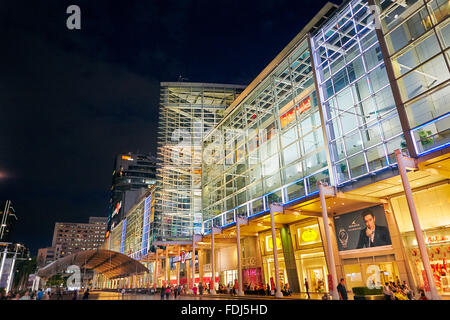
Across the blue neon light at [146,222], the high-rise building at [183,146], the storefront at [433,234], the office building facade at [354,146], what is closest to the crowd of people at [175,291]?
the office building facade at [354,146]

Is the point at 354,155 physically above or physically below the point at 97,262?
above

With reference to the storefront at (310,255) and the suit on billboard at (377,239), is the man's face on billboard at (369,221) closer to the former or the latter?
the suit on billboard at (377,239)

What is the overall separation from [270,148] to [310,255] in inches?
466

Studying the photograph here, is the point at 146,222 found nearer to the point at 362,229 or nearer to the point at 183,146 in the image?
the point at 183,146

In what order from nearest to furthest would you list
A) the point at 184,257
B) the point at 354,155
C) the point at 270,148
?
the point at 354,155 → the point at 270,148 → the point at 184,257

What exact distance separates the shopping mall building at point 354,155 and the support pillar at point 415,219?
0.05m

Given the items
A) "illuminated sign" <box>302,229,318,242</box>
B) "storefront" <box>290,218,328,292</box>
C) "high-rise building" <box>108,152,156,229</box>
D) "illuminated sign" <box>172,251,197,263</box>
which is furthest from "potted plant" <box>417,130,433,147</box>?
"high-rise building" <box>108,152,156,229</box>

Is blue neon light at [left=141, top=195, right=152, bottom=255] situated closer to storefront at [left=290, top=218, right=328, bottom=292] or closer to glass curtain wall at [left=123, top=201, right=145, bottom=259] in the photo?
glass curtain wall at [left=123, top=201, right=145, bottom=259]

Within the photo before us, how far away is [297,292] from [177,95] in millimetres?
41688

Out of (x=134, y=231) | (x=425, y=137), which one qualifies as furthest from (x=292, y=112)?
(x=134, y=231)

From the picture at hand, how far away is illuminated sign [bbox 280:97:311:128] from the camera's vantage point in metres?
29.3

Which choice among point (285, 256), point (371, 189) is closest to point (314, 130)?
point (371, 189)

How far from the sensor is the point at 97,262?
159ft
